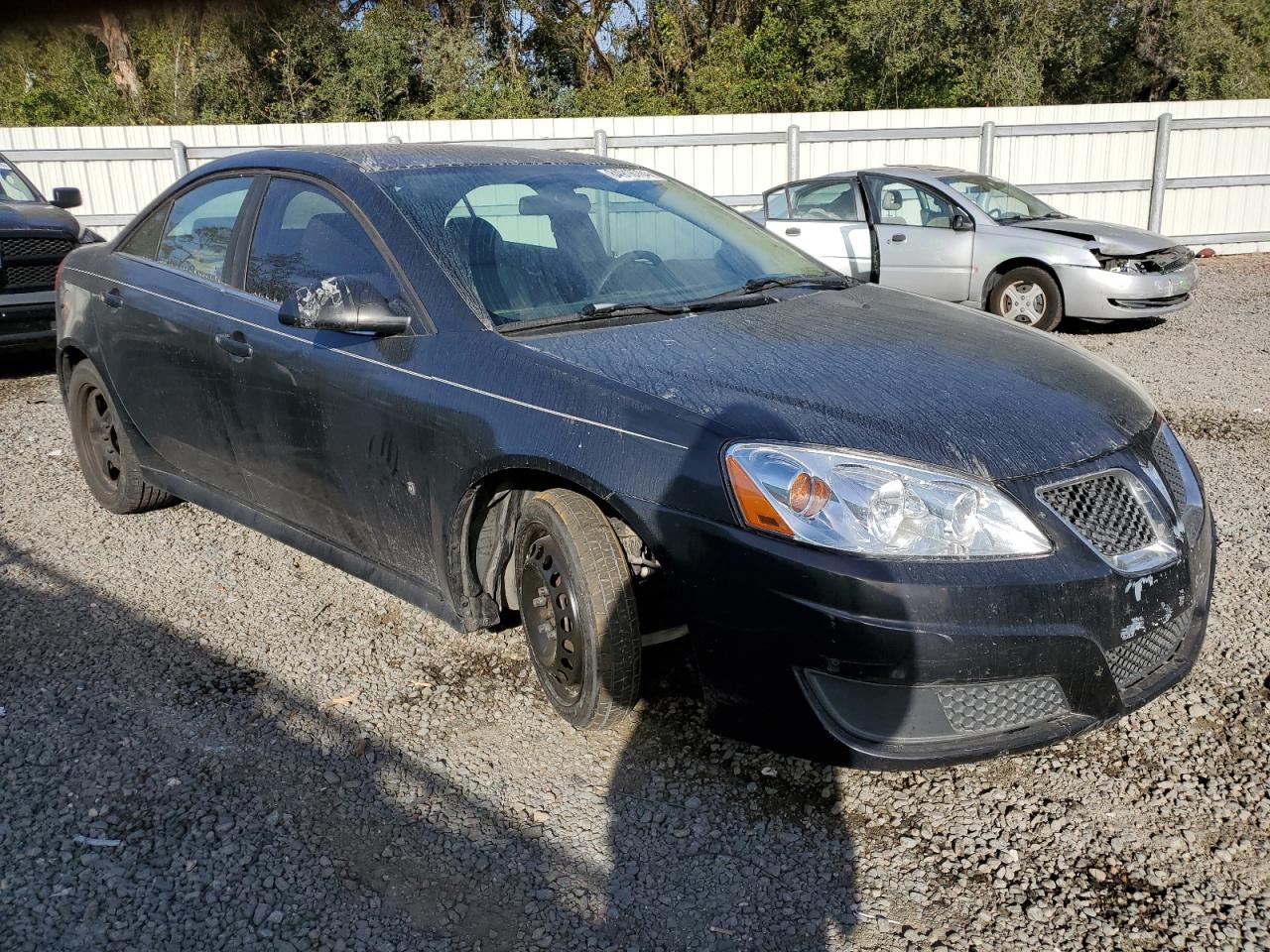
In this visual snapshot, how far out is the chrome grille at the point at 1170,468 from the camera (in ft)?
9.91

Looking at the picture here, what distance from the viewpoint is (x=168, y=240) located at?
4.51 meters

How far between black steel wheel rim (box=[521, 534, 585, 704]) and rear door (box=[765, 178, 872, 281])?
25.5 ft

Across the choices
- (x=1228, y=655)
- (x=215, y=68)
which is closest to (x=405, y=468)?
(x=1228, y=655)

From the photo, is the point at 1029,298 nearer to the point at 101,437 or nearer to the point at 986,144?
the point at 986,144

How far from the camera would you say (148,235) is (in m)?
4.66

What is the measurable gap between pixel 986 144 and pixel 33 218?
11.7 m

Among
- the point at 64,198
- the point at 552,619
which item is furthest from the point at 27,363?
the point at 552,619

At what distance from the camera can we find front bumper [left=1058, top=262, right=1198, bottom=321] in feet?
30.1

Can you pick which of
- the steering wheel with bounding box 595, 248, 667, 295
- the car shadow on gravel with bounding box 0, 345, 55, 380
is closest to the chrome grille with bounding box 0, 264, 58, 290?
the car shadow on gravel with bounding box 0, 345, 55, 380

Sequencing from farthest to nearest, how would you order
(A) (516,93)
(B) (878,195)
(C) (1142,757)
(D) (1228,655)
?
(A) (516,93), (B) (878,195), (D) (1228,655), (C) (1142,757)

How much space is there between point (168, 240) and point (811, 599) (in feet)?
10.6

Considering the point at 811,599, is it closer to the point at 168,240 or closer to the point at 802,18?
the point at 168,240

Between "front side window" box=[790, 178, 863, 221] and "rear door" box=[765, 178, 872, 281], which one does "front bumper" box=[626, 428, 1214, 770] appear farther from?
"front side window" box=[790, 178, 863, 221]

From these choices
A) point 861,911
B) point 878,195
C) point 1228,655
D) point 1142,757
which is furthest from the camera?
point 878,195
